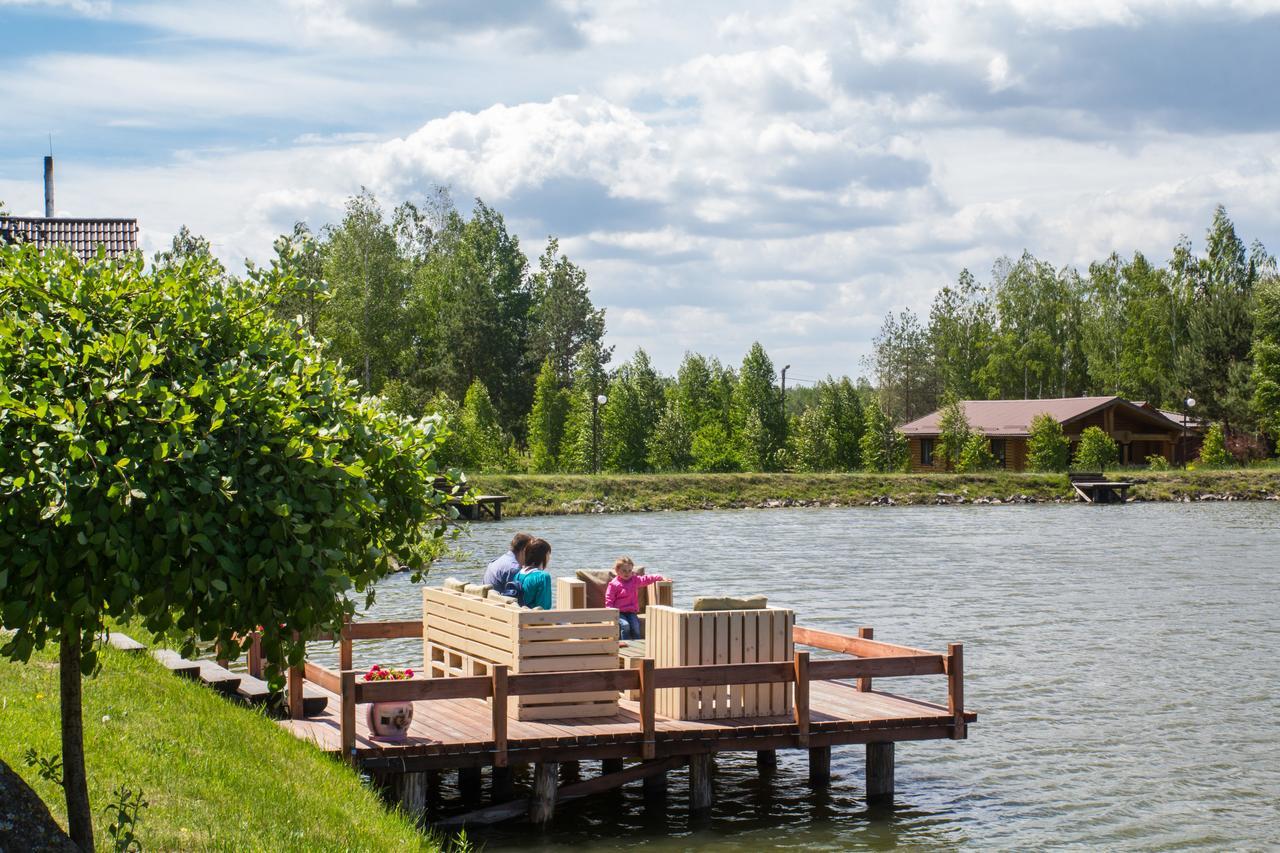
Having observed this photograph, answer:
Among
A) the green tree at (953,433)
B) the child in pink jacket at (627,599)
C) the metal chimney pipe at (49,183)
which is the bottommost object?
the child in pink jacket at (627,599)

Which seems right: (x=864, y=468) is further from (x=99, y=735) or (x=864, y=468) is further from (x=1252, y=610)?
(x=99, y=735)

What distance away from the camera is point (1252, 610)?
1191 inches

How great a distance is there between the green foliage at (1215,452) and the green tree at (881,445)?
18.3 m

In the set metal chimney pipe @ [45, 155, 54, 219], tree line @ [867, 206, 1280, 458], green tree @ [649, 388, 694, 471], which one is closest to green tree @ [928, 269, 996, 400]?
tree line @ [867, 206, 1280, 458]

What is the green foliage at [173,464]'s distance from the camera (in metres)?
6.10

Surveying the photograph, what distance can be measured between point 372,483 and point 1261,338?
9098cm

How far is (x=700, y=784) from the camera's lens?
45.7 feet

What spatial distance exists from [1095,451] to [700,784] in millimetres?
75767

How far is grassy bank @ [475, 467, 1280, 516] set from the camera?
72.1m

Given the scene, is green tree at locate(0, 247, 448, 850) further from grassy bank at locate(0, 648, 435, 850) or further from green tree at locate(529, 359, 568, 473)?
green tree at locate(529, 359, 568, 473)

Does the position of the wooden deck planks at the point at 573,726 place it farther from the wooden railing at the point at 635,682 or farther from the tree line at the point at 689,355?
the tree line at the point at 689,355

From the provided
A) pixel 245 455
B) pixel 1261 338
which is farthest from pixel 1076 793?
pixel 1261 338

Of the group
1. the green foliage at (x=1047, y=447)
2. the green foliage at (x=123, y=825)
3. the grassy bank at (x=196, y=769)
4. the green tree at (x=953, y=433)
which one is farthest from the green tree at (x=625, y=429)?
the green foliage at (x=123, y=825)

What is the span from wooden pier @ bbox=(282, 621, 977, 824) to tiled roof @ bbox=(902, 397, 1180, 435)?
77.0 m
